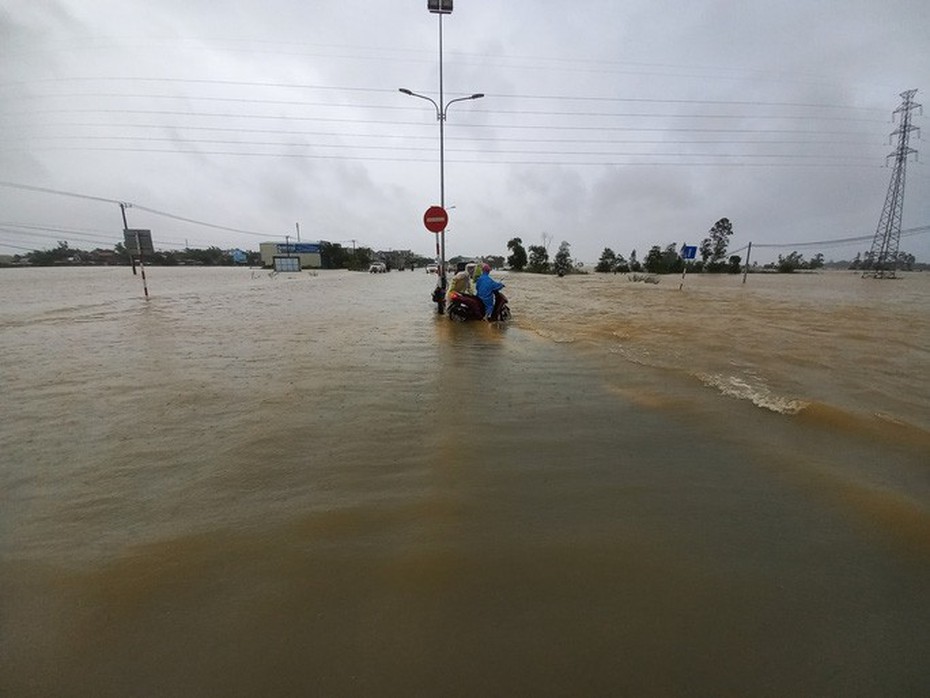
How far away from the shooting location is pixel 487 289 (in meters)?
10.9

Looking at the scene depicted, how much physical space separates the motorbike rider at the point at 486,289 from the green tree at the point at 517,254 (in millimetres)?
70430

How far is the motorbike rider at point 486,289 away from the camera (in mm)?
10836

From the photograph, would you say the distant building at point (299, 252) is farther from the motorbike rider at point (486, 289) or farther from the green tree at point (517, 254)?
the motorbike rider at point (486, 289)

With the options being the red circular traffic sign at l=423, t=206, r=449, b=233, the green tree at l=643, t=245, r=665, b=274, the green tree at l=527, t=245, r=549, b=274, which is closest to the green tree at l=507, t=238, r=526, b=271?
the green tree at l=527, t=245, r=549, b=274

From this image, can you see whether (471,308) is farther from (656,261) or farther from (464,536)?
(656,261)

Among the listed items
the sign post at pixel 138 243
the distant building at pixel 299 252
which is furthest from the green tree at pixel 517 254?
the sign post at pixel 138 243

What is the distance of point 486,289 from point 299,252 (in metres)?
78.7

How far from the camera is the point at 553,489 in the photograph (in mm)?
2824

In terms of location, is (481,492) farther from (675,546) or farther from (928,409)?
(928,409)

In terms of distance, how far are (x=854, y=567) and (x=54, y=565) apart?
4.27 m

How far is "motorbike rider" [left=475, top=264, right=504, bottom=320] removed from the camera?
1084 centimetres

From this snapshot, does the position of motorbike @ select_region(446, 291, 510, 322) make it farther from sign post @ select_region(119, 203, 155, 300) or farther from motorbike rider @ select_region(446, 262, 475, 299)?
sign post @ select_region(119, 203, 155, 300)

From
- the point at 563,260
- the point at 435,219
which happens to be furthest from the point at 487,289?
the point at 563,260

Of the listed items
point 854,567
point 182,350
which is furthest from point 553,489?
point 182,350
